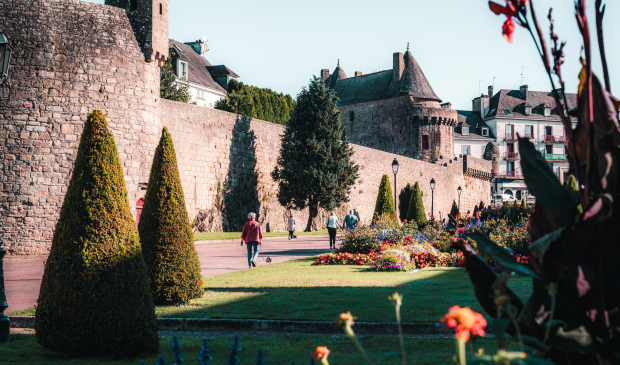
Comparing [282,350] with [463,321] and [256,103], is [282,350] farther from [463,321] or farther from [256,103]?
[256,103]

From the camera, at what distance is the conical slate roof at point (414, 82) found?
176 feet

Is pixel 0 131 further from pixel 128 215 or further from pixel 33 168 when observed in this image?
pixel 128 215

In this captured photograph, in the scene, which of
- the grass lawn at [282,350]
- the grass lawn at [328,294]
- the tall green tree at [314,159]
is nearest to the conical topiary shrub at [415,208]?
the tall green tree at [314,159]

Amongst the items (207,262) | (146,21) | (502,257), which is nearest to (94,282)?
(502,257)

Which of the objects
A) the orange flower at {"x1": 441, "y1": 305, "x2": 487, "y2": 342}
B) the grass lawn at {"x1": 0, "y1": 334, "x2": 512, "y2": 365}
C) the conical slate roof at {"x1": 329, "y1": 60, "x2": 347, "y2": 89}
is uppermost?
the conical slate roof at {"x1": 329, "y1": 60, "x2": 347, "y2": 89}

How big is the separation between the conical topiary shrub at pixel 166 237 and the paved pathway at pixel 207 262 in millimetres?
1964

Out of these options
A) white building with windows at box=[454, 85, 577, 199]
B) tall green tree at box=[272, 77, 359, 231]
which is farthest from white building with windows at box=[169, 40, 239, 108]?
white building with windows at box=[454, 85, 577, 199]

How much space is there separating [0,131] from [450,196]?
39639 millimetres

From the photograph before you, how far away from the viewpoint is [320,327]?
644 cm

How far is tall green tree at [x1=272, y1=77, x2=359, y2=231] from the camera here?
29781 mm

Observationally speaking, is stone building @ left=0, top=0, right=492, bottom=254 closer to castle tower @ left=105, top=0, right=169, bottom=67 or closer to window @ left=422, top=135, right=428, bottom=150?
castle tower @ left=105, top=0, right=169, bottom=67

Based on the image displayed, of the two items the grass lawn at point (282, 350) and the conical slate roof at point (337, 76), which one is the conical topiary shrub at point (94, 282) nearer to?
the grass lawn at point (282, 350)

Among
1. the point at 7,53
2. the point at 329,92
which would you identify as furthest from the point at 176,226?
the point at 329,92

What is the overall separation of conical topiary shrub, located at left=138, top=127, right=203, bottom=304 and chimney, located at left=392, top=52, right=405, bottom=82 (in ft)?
159
